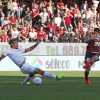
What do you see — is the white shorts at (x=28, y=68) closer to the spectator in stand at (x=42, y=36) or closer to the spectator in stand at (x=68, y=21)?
the spectator in stand at (x=42, y=36)

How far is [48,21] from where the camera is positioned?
28.0m

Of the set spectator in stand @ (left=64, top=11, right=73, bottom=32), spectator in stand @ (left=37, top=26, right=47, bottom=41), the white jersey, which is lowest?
spectator in stand @ (left=37, top=26, right=47, bottom=41)

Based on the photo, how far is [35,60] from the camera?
2584 centimetres

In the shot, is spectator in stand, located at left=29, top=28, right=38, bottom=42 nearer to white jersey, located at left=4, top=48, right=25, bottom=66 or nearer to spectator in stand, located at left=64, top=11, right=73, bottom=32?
spectator in stand, located at left=64, top=11, right=73, bottom=32

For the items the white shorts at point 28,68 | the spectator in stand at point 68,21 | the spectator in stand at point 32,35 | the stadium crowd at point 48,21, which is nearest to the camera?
the white shorts at point 28,68

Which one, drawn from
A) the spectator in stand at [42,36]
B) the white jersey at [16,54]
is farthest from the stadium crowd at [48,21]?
the white jersey at [16,54]

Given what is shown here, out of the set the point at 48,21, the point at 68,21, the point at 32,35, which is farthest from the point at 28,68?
the point at 68,21

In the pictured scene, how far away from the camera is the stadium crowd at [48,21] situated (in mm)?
26797

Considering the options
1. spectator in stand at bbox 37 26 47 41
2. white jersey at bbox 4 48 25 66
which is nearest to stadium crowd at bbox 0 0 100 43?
spectator in stand at bbox 37 26 47 41

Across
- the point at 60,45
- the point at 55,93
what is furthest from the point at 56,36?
the point at 55,93

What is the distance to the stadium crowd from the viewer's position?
2680 centimetres

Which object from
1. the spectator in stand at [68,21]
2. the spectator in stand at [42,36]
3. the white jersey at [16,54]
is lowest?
the spectator in stand at [42,36]

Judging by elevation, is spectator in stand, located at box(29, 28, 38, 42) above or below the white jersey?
below

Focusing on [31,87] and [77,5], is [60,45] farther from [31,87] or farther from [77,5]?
[31,87]
